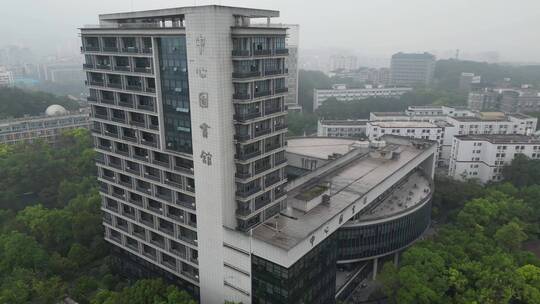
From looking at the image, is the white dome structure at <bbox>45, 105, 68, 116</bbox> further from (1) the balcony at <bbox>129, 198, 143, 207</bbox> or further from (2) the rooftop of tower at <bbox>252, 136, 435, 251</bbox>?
(2) the rooftop of tower at <bbox>252, 136, 435, 251</bbox>

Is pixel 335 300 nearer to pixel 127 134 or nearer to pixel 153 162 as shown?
pixel 153 162

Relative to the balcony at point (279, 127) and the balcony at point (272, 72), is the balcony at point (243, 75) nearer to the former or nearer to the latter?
the balcony at point (272, 72)

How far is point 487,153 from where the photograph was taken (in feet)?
230

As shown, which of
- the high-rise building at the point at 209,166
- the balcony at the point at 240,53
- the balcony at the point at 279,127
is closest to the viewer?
the balcony at the point at 240,53

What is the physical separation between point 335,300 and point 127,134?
2649cm

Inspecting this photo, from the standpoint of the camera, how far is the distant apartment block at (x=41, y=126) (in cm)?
9069

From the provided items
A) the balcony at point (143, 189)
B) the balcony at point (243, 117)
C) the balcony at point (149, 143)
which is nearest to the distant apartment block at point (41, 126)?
the balcony at point (143, 189)

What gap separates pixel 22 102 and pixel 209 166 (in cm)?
11027

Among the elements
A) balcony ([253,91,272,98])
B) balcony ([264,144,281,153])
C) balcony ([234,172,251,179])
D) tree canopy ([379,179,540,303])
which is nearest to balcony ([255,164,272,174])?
balcony ([234,172,251,179])

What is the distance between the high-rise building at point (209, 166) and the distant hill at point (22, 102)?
289 feet

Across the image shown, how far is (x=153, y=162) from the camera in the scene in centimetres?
3466

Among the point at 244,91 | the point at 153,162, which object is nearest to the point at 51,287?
the point at 153,162

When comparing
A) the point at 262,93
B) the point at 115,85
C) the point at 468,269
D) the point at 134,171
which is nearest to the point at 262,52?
the point at 262,93

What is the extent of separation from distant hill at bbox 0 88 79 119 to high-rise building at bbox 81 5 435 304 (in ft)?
289
